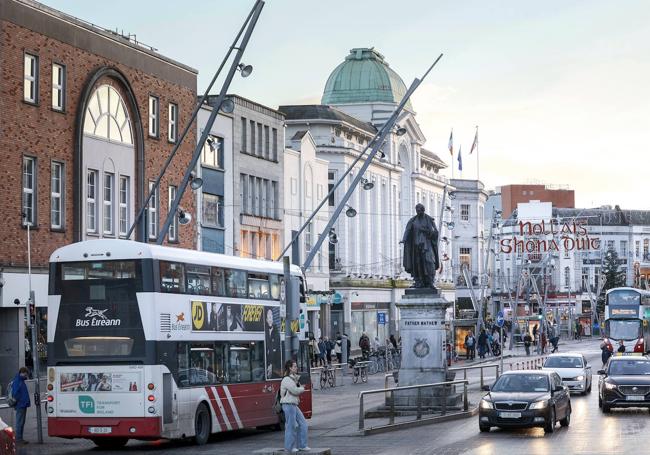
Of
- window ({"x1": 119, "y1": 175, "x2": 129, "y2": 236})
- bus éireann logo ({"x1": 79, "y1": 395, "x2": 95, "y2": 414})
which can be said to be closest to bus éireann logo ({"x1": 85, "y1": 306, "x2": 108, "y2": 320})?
bus éireann logo ({"x1": 79, "y1": 395, "x2": 95, "y2": 414})

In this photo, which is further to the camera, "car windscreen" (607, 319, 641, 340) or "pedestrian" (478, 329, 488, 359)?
"pedestrian" (478, 329, 488, 359)

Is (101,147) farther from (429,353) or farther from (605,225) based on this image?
(605,225)

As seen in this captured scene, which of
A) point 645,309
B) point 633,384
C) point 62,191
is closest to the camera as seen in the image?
point 633,384

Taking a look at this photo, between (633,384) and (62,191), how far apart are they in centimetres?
2180

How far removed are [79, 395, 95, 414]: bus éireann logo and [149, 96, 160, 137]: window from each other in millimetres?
28719

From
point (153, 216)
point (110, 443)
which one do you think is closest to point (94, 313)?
point (110, 443)

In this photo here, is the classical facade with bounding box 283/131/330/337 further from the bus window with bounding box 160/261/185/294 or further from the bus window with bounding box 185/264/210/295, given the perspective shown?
the bus window with bounding box 160/261/185/294

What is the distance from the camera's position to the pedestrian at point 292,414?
24766mm

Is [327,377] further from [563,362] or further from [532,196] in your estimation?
[532,196]

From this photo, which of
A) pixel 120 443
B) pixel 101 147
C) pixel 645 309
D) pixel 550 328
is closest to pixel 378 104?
pixel 550 328

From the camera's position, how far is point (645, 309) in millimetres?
75000

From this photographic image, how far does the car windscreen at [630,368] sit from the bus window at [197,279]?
45.5 feet

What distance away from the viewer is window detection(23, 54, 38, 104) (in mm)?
45625

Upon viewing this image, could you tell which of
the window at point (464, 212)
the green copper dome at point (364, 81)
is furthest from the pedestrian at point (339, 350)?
the window at point (464, 212)
